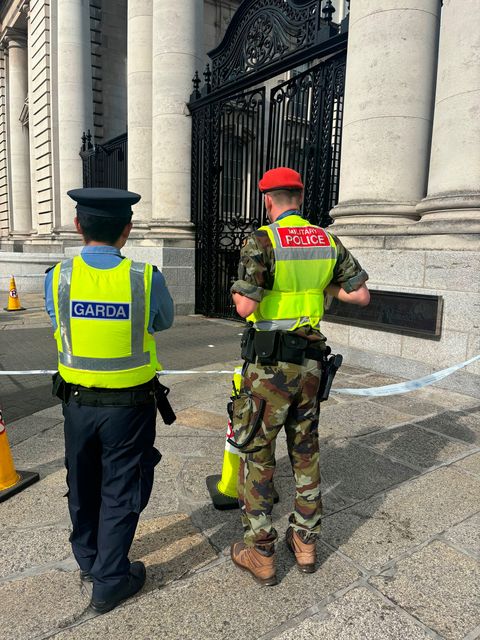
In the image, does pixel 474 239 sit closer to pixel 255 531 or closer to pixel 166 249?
pixel 255 531

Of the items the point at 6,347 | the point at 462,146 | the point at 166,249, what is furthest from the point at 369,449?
the point at 166,249

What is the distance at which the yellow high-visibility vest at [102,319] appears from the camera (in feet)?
6.42

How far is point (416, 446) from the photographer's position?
150 inches

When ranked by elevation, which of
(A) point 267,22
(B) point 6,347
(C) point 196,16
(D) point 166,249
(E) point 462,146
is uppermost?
(C) point 196,16

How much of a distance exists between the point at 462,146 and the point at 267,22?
527 centimetres

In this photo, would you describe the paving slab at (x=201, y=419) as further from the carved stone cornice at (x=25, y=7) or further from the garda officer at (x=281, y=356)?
the carved stone cornice at (x=25, y=7)

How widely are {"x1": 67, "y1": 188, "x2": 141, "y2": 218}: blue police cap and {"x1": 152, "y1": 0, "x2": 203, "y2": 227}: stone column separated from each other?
28.8 feet

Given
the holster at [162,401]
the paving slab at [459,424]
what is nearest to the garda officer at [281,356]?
the holster at [162,401]

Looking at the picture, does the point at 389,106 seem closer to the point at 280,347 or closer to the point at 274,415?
the point at 280,347

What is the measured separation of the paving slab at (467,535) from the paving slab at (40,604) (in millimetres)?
1948

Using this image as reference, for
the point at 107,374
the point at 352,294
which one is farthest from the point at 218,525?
the point at 352,294

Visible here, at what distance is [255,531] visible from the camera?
2.29 m

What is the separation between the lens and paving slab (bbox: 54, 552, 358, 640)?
1.97m

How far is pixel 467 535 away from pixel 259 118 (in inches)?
347
